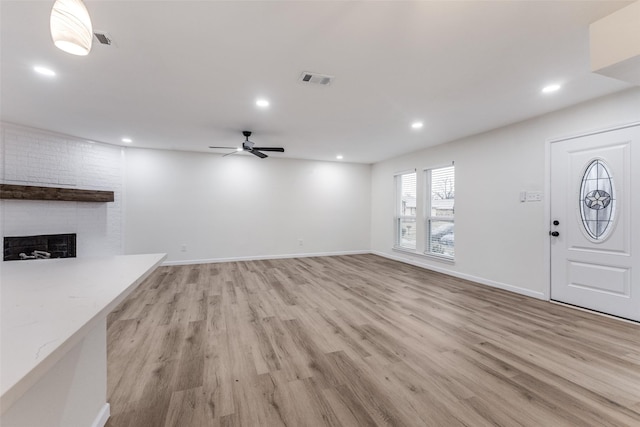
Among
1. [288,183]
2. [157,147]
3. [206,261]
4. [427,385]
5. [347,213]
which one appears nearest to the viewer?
[427,385]

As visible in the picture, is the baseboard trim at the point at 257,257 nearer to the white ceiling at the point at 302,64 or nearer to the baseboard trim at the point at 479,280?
the baseboard trim at the point at 479,280

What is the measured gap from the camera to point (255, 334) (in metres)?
2.67

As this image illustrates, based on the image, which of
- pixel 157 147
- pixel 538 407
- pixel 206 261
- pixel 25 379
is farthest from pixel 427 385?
pixel 157 147

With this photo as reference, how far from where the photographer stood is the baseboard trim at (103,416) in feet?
4.76

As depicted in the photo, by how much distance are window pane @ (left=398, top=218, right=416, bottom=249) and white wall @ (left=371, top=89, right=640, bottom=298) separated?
0.94m

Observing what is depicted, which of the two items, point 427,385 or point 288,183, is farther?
point 288,183

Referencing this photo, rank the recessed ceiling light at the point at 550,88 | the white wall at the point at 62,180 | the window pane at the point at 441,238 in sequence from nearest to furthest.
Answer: the recessed ceiling light at the point at 550,88, the white wall at the point at 62,180, the window pane at the point at 441,238

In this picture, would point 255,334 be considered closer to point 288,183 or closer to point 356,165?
point 288,183

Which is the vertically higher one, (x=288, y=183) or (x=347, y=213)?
(x=288, y=183)

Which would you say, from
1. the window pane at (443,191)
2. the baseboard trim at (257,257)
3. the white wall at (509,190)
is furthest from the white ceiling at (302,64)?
the baseboard trim at (257,257)

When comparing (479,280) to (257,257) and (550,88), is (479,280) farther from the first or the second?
(257,257)

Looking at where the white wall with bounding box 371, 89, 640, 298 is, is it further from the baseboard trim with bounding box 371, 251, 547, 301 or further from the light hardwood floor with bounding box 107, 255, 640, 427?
the light hardwood floor with bounding box 107, 255, 640, 427

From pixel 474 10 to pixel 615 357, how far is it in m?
2.98

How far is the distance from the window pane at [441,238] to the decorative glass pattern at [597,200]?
2036 millimetres
